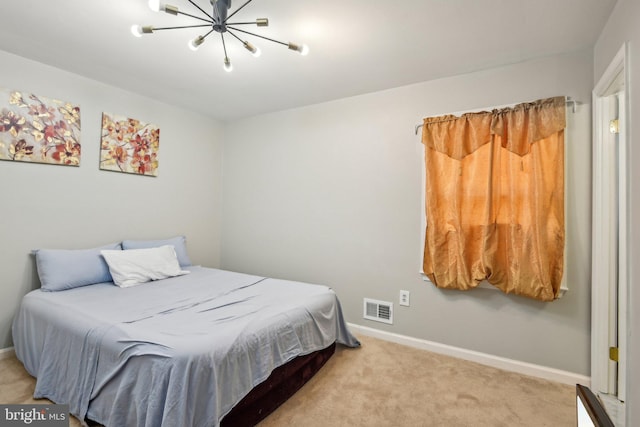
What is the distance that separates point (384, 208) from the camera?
9.53 ft

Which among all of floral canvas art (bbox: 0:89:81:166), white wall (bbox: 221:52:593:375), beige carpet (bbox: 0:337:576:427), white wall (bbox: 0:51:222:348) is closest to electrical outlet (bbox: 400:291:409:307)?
white wall (bbox: 221:52:593:375)

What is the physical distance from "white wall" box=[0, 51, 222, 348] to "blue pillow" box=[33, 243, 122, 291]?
211 millimetres

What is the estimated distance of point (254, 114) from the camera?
376 centimetres

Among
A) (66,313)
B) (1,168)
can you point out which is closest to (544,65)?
(66,313)

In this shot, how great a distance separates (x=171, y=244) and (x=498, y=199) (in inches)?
125

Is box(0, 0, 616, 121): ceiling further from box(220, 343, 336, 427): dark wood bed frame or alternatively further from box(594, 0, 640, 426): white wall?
box(220, 343, 336, 427): dark wood bed frame

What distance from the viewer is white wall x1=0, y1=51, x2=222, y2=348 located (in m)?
2.40

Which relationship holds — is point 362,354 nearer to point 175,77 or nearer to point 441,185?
point 441,185

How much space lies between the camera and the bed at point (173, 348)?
54.7 inches

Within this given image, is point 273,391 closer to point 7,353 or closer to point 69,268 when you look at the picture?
point 69,268

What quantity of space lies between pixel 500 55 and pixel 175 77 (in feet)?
8.96

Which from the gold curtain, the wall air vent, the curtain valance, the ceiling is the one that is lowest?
the wall air vent

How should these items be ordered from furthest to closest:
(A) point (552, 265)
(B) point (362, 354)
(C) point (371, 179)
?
1. (C) point (371, 179)
2. (B) point (362, 354)
3. (A) point (552, 265)

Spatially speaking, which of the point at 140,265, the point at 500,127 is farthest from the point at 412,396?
the point at 140,265
